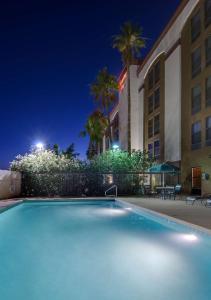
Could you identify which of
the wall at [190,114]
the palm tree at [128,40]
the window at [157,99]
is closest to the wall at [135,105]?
the window at [157,99]

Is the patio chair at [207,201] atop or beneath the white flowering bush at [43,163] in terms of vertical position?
beneath

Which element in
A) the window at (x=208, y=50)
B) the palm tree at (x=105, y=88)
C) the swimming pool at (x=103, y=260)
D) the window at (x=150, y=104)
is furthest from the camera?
the palm tree at (x=105, y=88)

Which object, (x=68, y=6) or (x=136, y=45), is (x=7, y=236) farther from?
(x=68, y=6)

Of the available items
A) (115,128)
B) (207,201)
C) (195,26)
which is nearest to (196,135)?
(195,26)

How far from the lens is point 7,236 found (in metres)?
11.2

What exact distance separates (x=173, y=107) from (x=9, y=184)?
46.5ft

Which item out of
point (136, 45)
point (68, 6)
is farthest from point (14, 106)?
point (136, 45)

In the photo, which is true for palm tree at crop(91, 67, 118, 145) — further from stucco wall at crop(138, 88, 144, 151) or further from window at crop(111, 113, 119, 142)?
window at crop(111, 113, 119, 142)

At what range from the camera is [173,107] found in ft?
97.9

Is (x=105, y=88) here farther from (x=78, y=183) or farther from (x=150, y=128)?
(x=78, y=183)

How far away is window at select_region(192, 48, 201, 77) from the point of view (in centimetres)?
2516

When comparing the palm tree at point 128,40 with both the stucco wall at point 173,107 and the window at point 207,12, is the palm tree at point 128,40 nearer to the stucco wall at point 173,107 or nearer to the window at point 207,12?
the stucco wall at point 173,107

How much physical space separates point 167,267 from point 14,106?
86.1 metres

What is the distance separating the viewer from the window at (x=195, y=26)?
25305 mm
